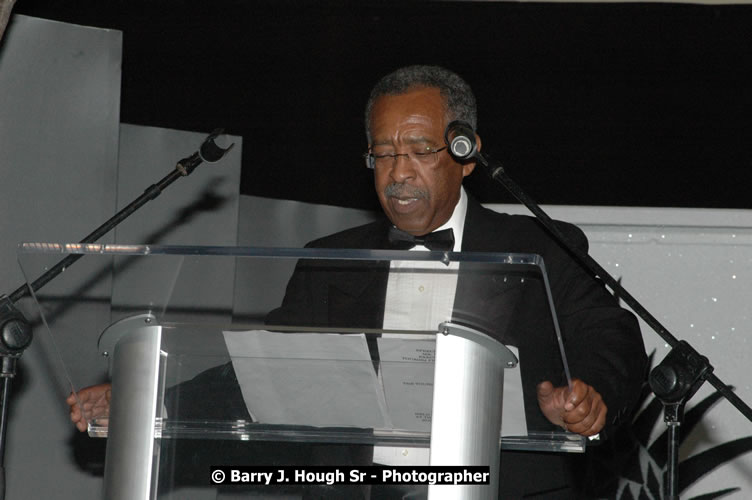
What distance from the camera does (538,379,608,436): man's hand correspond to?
5.26 feet

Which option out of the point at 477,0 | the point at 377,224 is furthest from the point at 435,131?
the point at 477,0

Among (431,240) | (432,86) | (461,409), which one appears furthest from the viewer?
(432,86)

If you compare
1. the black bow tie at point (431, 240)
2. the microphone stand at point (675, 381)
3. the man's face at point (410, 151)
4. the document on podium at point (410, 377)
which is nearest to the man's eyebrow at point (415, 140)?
the man's face at point (410, 151)

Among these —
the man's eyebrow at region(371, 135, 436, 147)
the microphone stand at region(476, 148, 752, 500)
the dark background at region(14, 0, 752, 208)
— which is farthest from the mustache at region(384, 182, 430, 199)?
the dark background at region(14, 0, 752, 208)

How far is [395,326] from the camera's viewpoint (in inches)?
59.1

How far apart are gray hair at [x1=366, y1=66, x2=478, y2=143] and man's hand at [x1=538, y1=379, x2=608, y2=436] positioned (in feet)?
3.24

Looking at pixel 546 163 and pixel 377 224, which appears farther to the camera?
pixel 546 163

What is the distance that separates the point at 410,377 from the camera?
4.99 feet

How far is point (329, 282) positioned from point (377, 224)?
3.71 feet

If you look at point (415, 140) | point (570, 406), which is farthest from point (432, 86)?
point (570, 406)

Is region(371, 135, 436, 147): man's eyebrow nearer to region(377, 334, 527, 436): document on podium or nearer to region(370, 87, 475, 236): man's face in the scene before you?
region(370, 87, 475, 236): man's face

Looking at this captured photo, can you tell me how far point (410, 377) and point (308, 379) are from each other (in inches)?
6.1

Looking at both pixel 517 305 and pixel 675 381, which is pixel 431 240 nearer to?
pixel 675 381

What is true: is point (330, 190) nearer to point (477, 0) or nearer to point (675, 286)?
point (477, 0)
